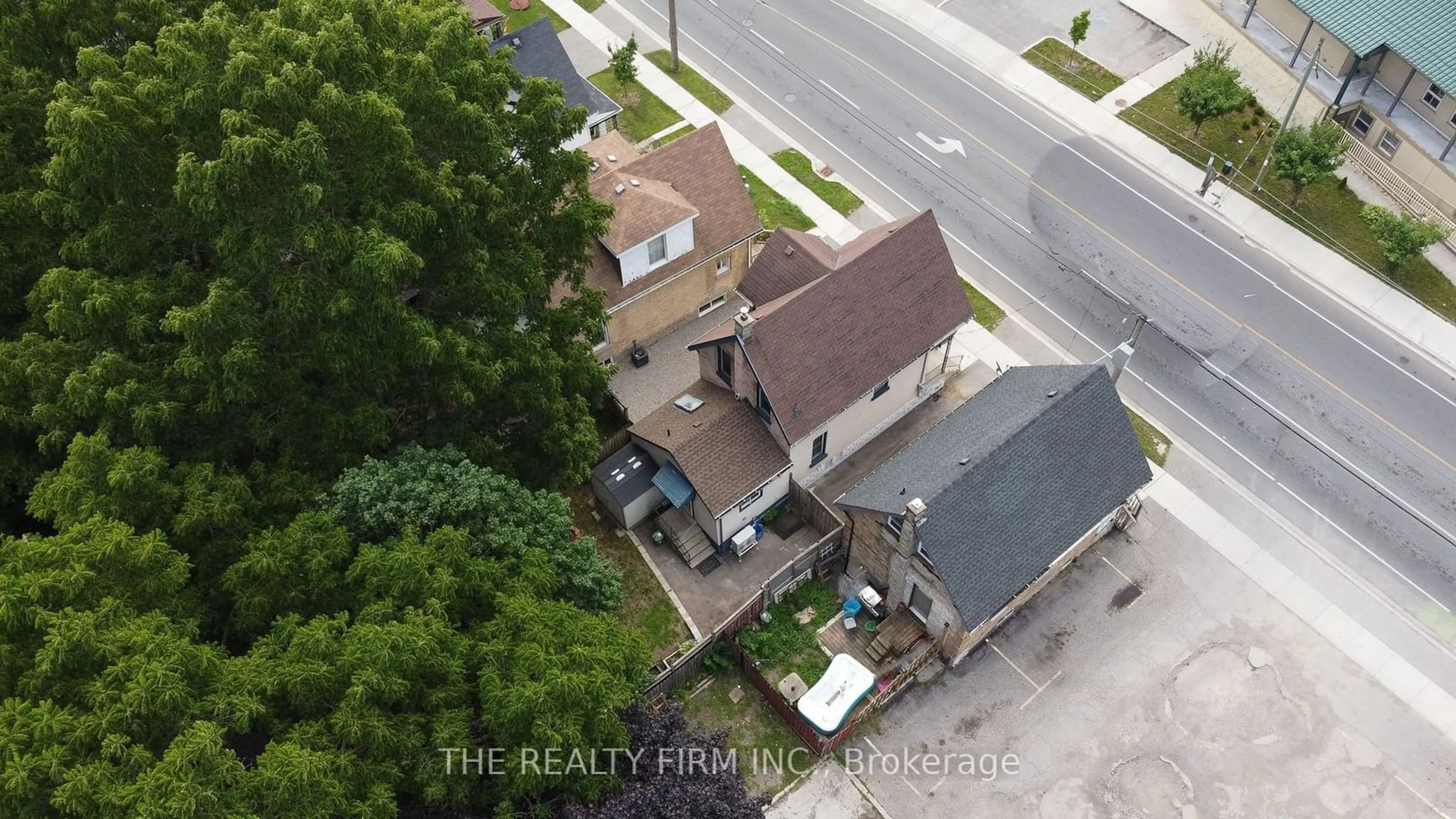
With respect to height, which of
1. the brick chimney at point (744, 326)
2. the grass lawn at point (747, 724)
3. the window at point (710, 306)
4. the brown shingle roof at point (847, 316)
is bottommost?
the grass lawn at point (747, 724)

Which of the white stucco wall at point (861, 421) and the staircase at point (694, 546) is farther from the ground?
the white stucco wall at point (861, 421)

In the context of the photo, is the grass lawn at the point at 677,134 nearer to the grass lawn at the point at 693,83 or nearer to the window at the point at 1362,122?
the grass lawn at the point at 693,83

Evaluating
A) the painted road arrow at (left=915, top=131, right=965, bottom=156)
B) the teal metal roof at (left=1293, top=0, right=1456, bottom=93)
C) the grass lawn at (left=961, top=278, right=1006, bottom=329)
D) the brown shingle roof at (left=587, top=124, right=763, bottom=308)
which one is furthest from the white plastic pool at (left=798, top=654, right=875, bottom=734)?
the teal metal roof at (left=1293, top=0, right=1456, bottom=93)

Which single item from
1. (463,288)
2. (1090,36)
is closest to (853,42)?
(1090,36)

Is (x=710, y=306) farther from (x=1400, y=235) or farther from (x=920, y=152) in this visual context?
(x=1400, y=235)

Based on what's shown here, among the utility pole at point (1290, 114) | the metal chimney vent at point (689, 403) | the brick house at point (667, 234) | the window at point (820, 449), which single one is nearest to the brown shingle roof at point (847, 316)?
the window at point (820, 449)

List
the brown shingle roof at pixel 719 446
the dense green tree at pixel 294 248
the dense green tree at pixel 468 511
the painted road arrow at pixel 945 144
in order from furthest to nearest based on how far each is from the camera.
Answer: the painted road arrow at pixel 945 144 < the brown shingle roof at pixel 719 446 < the dense green tree at pixel 468 511 < the dense green tree at pixel 294 248
